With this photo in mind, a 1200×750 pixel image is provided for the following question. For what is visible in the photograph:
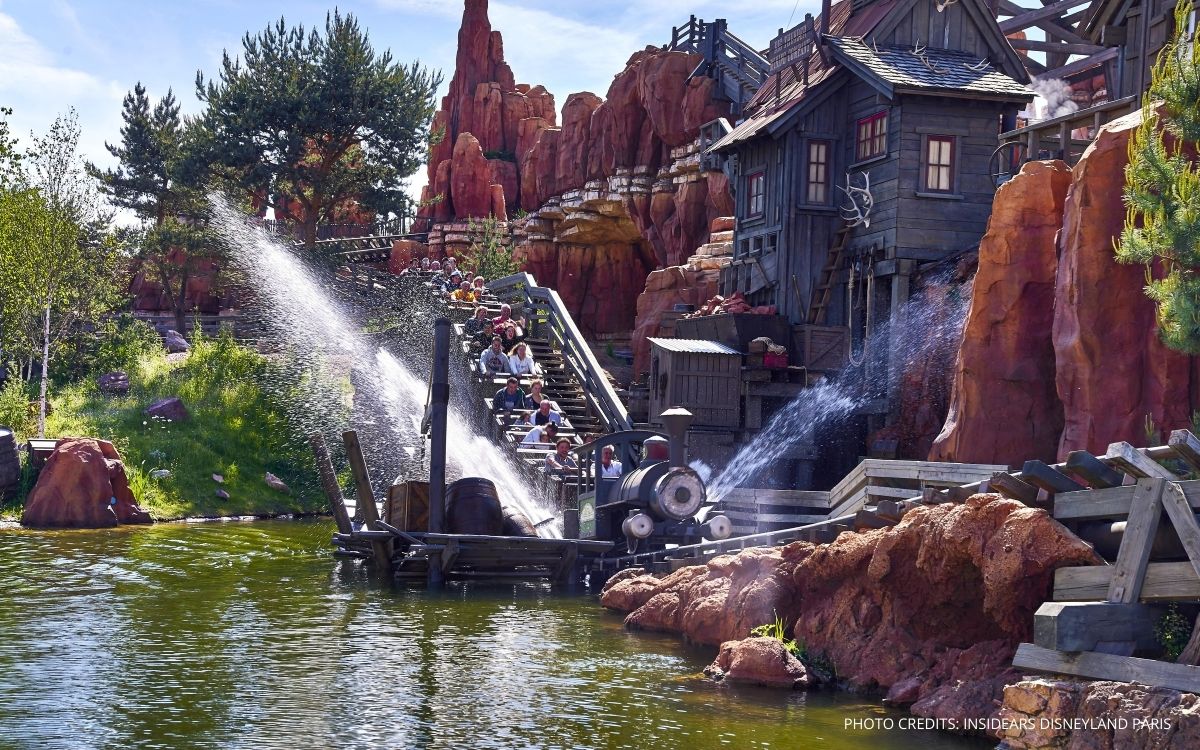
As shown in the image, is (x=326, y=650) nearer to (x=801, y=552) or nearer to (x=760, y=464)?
(x=801, y=552)

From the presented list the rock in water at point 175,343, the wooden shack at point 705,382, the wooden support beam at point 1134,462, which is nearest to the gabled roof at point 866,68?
the wooden shack at point 705,382

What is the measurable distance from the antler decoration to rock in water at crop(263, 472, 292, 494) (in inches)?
643

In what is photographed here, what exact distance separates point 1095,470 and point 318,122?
4046 cm

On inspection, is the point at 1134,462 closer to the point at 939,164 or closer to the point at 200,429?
the point at 939,164

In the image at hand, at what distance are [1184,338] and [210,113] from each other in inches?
1565

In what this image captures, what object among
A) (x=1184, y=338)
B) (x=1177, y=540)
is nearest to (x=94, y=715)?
(x=1177, y=540)

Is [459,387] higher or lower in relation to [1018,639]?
higher

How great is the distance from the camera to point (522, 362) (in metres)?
30.1

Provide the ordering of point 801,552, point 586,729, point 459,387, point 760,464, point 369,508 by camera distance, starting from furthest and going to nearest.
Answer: point 459,387 → point 760,464 → point 369,508 → point 801,552 → point 586,729

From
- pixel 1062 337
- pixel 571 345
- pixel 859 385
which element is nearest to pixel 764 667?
pixel 1062 337

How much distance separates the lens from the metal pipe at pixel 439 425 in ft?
68.0

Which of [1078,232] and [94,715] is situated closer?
[94,715]

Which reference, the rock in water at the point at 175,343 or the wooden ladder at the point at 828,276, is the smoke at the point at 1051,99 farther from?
the rock in water at the point at 175,343

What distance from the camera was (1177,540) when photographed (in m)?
10.3
